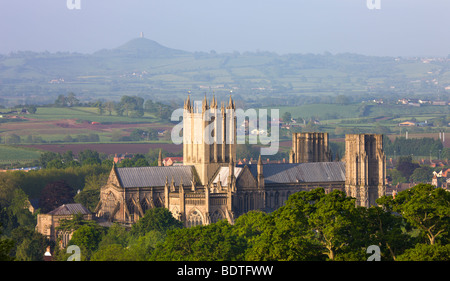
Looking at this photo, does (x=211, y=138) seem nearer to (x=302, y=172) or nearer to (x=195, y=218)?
(x=302, y=172)

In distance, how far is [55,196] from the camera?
440ft

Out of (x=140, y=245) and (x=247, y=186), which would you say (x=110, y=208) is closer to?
(x=247, y=186)

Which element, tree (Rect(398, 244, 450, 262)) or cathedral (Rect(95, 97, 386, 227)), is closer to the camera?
tree (Rect(398, 244, 450, 262))

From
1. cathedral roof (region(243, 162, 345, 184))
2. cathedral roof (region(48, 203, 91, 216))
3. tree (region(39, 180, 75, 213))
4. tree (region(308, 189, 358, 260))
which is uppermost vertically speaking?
tree (region(308, 189, 358, 260))

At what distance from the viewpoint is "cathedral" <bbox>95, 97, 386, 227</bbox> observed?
116875mm

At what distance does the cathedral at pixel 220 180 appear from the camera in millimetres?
116875

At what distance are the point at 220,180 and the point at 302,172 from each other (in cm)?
977

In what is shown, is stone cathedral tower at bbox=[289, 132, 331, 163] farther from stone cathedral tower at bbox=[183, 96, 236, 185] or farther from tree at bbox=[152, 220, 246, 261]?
tree at bbox=[152, 220, 246, 261]

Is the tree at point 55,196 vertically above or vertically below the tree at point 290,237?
below

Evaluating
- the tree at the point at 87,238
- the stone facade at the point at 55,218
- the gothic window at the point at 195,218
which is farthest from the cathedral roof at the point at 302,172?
the tree at the point at 87,238

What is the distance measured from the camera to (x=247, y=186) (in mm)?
120688

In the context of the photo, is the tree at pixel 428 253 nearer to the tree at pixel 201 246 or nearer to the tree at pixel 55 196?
the tree at pixel 201 246

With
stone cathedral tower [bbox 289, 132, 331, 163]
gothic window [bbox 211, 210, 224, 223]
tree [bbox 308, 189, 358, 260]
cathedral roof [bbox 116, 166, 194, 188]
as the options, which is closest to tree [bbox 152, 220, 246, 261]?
tree [bbox 308, 189, 358, 260]

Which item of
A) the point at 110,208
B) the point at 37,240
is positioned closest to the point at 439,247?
the point at 37,240
